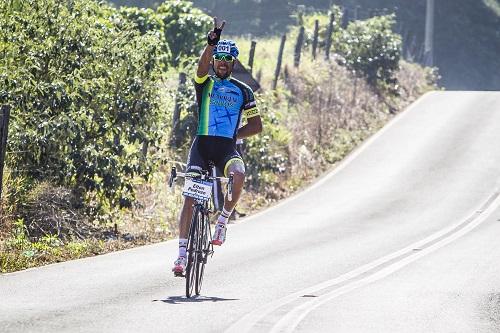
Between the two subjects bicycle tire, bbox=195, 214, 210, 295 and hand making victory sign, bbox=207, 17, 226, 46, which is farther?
bicycle tire, bbox=195, 214, 210, 295

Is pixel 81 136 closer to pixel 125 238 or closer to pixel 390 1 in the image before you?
pixel 125 238

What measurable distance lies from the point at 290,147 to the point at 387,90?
43.1ft

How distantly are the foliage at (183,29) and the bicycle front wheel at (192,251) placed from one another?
18.6m

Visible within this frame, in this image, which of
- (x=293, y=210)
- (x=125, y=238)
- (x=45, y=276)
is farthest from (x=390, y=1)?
(x=45, y=276)

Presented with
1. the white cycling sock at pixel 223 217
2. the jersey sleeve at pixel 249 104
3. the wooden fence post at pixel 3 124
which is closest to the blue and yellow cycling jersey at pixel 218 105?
the jersey sleeve at pixel 249 104

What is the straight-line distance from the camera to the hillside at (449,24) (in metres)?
63.3

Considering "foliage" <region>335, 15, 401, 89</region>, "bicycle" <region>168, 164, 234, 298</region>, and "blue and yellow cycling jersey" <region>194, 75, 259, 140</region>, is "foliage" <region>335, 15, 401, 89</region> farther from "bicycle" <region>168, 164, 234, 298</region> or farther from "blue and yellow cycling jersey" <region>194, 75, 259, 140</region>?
"bicycle" <region>168, 164, 234, 298</region>

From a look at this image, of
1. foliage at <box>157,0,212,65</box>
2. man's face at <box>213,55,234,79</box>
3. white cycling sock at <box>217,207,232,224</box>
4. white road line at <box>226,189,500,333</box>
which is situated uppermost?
foliage at <box>157,0,212,65</box>

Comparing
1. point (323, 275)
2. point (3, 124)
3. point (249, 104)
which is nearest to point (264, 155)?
point (323, 275)

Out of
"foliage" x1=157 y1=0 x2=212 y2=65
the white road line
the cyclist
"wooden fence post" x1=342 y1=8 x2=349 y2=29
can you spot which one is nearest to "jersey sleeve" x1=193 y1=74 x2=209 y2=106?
the cyclist

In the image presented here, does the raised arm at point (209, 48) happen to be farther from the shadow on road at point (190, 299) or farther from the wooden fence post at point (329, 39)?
the wooden fence post at point (329, 39)

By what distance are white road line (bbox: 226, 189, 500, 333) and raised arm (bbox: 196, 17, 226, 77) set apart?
2.22 metres

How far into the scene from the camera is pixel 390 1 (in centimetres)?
6444

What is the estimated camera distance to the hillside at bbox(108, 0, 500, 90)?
63344mm
